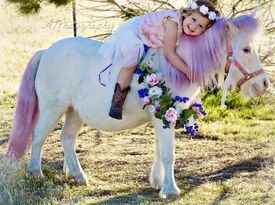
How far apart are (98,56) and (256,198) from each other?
1.46 m

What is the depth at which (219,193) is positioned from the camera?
399cm

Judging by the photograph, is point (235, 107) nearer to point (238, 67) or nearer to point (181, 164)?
point (181, 164)

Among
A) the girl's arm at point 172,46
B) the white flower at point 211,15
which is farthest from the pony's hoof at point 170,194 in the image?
the white flower at point 211,15

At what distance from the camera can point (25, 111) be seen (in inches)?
176

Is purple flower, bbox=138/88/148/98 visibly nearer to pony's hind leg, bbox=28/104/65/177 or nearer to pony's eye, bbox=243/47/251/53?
pony's eye, bbox=243/47/251/53

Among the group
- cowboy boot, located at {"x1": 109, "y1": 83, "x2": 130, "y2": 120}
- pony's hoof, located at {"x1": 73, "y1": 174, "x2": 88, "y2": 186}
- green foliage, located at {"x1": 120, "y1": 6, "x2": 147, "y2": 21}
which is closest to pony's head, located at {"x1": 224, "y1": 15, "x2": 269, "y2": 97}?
cowboy boot, located at {"x1": 109, "y1": 83, "x2": 130, "y2": 120}

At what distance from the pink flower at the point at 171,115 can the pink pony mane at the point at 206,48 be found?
8.0 inches

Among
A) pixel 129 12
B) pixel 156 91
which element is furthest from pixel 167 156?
pixel 129 12

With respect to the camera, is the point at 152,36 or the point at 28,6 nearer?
the point at 152,36

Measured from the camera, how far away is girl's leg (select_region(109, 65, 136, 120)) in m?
3.82

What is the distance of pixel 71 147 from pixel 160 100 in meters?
1.10

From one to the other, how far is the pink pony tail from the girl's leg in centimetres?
89

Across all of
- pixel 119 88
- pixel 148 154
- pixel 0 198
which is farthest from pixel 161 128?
pixel 148 154

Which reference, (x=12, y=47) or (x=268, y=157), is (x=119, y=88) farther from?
(x=12, y=47)
